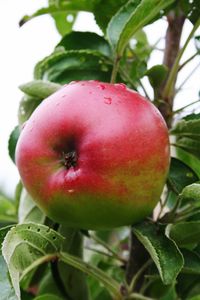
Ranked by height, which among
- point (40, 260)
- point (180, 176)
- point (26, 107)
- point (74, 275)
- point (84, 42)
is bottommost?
point (74, 275)

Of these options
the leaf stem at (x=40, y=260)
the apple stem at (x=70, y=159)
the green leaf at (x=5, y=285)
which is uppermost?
the apple stem at (x=70, y=159)

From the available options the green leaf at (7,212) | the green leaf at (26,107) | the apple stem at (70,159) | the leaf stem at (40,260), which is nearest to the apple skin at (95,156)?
the apple stem at (70,159)

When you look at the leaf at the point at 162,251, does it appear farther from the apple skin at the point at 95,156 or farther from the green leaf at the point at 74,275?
the green leaf at the point at 74,275

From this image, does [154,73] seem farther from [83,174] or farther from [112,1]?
[83,174]

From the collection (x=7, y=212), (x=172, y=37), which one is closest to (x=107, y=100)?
(x=172, y=37)

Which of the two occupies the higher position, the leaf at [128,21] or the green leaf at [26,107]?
the leaf at [128,21]

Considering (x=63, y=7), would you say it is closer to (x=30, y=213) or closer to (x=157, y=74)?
(x=157, y=74)

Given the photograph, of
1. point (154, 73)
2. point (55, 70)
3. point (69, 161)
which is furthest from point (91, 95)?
point (55, 70)
